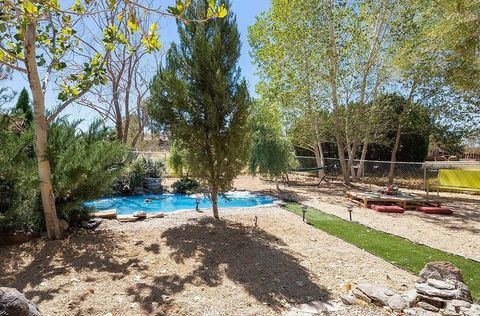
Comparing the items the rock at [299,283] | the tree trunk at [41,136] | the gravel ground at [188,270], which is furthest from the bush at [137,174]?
the rock at [299,283]

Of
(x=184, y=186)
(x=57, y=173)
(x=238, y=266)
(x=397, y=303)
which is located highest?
(x=57, y=173)

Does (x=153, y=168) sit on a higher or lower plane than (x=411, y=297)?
higher

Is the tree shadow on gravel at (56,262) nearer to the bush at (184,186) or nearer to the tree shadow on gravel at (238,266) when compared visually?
the tree shadow on gravel at (238,266)

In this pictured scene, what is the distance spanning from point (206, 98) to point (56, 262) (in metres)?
3.31

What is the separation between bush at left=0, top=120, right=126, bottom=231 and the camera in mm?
4816

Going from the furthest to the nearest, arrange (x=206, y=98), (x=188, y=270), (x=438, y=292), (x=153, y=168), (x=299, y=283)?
(x=153, y=168)
(x=206, y=98)
(x=188, y=270)
(x=299, y=283)
(x=438, y=292)

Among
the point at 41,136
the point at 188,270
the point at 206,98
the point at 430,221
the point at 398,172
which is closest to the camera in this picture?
the point at 188,270

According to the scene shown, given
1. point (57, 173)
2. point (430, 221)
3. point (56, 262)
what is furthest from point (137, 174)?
point (430, 221)

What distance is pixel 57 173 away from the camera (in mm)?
4988

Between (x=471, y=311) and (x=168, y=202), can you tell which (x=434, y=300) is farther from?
(x=168, y=202)

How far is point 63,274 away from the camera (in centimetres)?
379

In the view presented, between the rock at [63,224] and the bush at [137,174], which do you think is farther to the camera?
the bush at [137,174]

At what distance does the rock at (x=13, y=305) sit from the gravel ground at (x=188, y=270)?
81 centimetres

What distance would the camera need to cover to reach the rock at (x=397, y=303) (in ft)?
10.0
